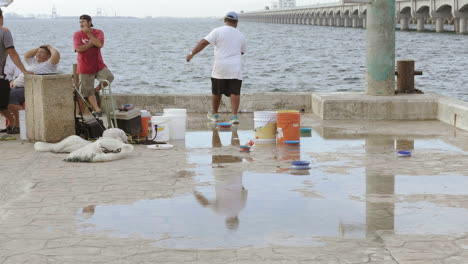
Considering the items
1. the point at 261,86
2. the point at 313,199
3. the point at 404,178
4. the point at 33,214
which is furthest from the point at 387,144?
the point at 261,86

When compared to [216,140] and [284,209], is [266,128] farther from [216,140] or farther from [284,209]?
[284,209]

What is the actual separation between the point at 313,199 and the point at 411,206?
804 millimetres

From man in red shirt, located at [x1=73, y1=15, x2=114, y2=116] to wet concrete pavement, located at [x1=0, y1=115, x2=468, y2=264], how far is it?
7.03 feet

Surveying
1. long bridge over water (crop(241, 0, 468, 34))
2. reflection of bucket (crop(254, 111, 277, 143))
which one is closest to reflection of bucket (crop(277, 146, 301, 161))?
reflection of bucket (crop(254, 111, 277, 143))

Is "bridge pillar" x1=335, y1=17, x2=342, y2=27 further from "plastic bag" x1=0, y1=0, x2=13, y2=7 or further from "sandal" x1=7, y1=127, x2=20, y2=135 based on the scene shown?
"sandal" x1=7, y1=127, x2=20, y2=135

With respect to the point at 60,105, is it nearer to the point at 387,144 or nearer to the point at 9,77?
the point at 9,77

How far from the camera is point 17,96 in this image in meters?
11.3

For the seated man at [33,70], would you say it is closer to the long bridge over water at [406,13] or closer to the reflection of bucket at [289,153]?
the reflection of bucket at [289,153]

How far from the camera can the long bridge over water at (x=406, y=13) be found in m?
89.7

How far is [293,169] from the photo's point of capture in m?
8.27

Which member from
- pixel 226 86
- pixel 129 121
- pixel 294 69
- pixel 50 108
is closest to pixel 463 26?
pixel 294 69

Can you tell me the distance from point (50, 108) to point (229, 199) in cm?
425

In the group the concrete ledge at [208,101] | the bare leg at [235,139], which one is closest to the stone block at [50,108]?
the bare leg at [235,139]

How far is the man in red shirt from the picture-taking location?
1176 cm
